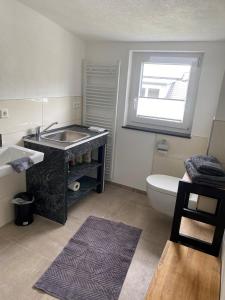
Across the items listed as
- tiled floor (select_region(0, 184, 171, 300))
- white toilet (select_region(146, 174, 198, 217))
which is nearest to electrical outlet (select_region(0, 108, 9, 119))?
tiled floor (select_region(0, 184, 171, 300))

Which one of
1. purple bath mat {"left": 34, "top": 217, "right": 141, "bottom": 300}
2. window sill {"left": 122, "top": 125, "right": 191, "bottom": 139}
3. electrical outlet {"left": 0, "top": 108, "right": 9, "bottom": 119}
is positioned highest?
electrical outlet {"left": 0, "top": 108, "right": 9, "bottom": 119}

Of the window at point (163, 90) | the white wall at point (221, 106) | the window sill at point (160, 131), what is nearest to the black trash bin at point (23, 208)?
the window sill at point (160, 131)

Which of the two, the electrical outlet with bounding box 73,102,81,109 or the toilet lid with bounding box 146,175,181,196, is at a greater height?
the electrical outlet with bounding box 73,102,81,109

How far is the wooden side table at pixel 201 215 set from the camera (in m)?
1.49

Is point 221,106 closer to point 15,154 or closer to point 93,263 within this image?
point 93,263

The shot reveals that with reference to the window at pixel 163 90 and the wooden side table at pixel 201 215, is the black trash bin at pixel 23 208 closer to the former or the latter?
the wooden side table at pixel 201 215

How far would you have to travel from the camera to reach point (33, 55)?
2092 mm

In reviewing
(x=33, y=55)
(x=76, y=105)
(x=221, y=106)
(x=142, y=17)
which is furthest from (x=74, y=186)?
(x=142, y=17)

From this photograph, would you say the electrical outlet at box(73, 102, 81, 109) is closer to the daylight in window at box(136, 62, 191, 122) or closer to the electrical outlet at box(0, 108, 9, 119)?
the daylight in window at box(136, 62, 191, 122)

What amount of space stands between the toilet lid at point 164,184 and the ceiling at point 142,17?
149 centimetres

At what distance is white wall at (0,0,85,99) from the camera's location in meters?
1.82

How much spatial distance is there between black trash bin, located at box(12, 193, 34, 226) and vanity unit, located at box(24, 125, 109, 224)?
0.35 feet

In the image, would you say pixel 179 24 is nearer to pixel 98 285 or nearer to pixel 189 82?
pixel 189 82

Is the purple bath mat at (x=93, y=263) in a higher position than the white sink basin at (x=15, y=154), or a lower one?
lower
